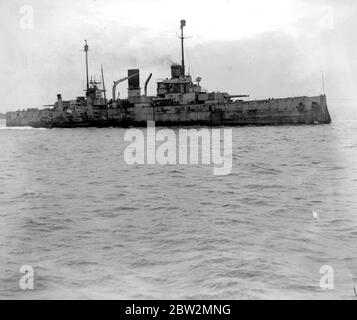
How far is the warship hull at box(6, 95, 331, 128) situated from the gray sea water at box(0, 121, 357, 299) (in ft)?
98.1

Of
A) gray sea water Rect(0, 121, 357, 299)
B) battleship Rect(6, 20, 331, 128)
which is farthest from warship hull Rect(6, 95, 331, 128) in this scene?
gray sea water Rect(0, 121, 357, 299)

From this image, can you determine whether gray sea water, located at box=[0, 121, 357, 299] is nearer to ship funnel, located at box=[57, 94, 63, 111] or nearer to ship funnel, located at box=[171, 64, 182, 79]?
ship funnel, located at box=[171, 64, 182, 79]

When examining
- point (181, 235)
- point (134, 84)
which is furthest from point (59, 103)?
point (181, 235)

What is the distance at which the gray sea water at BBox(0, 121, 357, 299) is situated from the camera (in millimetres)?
5969

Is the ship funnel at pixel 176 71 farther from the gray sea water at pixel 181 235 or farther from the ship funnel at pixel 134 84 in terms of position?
the gray sea water at pixel 181 235

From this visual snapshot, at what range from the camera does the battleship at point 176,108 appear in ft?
147

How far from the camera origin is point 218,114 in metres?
46.8

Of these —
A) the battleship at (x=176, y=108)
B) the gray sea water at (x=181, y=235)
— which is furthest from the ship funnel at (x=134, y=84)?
the gray sea water at (x=181, y=235)

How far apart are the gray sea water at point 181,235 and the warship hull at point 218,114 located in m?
29.9

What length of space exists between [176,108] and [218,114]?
4.76 meters

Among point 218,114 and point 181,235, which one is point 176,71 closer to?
point 218,114
